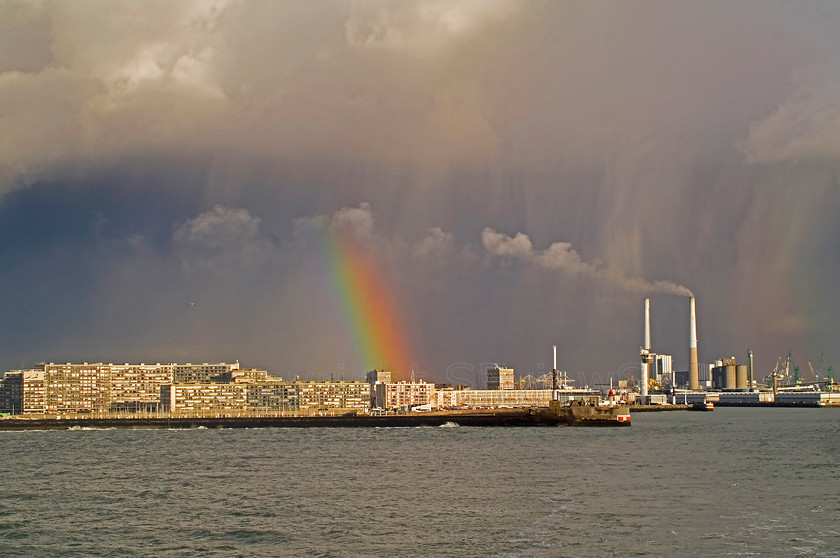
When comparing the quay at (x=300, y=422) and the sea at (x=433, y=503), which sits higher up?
the sea at (x=433, y=503)

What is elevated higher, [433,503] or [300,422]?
[433,503]

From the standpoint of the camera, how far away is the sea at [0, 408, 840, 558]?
104ft

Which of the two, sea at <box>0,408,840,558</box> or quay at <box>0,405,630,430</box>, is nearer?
sea at <box>0,408,840,558</box>

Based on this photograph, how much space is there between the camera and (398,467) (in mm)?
60719

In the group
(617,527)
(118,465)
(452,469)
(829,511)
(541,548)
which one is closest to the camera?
(541,548)

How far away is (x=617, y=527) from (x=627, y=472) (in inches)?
796

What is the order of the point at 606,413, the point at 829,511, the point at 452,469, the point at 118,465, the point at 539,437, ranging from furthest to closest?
the point at 606,413 → the point at 539,437 → the point at 118,465 → the point at 452,469 → the point at 829,511

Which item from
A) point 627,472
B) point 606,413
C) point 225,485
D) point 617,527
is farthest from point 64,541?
point 606,413

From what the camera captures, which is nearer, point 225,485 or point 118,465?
point 225,485

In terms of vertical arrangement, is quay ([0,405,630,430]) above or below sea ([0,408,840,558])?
below

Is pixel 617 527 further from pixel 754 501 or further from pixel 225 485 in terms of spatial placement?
pixel 225 485

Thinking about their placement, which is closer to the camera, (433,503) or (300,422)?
(433,503)

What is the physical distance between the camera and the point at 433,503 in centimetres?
4191

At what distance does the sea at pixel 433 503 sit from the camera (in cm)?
3180
